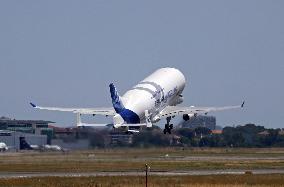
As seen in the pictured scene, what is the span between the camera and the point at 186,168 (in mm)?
106625

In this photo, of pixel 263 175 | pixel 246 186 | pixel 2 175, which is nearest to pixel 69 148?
pixel 2 175

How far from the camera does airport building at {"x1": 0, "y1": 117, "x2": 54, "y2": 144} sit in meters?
162

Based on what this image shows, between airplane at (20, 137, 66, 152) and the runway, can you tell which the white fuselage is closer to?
airplane at (20, 137, 66, 152)

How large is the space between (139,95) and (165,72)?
44.5ft

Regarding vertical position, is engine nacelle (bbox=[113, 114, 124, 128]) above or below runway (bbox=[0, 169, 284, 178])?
above

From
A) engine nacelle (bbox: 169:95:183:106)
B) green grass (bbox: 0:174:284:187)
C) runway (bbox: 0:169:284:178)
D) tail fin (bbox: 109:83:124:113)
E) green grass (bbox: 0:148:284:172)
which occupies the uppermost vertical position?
engine nacelle (bbox: 169:95:183:106)

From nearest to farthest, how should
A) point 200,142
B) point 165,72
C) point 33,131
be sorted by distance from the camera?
point 165,72, point 33,131, point 200,142

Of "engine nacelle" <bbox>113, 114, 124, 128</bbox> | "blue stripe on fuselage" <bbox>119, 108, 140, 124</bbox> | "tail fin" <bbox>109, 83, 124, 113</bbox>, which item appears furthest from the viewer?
"blue stripe on fuselage" <bbox>119, 108, 140, 124</bbox>

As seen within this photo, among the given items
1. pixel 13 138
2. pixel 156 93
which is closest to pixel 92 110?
pixel 156 93

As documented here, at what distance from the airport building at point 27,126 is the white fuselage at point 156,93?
76.0 feet

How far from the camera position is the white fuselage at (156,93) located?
12181cm

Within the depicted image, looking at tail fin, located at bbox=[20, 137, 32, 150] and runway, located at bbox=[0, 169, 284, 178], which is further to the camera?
tail fin, located at bbox=[20, 137, 32, 150]

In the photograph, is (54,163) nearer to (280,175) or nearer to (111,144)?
(111,144)

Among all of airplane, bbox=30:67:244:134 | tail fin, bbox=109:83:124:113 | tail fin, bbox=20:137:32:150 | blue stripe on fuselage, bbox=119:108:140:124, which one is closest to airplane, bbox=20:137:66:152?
tail fin, bbox=20:137:32:150
